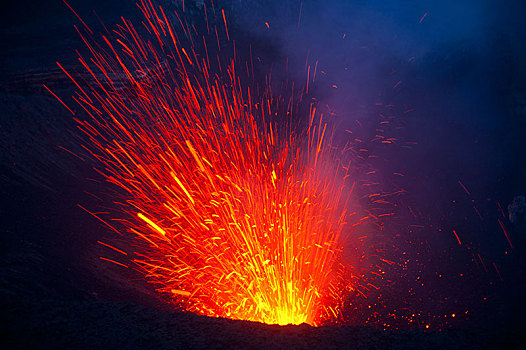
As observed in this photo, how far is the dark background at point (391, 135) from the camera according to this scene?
2846 mm

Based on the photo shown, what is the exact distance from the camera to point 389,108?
16.1ft

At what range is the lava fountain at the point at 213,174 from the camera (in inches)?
116

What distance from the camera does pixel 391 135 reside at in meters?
4.79

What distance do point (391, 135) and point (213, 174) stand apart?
10.6 feet

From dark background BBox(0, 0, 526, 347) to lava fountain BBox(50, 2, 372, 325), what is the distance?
331mm

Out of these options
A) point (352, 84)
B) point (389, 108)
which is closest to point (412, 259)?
point (389, 108)

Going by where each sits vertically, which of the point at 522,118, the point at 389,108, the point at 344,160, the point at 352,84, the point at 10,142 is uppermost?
the point at 352,84

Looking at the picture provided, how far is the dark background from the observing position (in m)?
2.85

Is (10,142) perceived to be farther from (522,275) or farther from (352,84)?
(522,275)

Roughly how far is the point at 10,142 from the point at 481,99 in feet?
23.6

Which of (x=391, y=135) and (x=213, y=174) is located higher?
(x=391, y=135)

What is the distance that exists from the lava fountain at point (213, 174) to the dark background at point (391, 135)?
1.09ft

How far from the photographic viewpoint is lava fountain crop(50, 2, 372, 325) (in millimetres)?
2939

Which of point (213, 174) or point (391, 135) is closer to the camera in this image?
point (213, 174)
